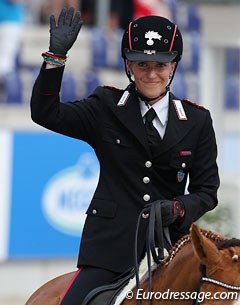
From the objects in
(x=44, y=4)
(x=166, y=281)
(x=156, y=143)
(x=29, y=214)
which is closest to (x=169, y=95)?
(x=156, y=143)

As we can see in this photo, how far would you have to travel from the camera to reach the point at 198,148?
4531 millimetres

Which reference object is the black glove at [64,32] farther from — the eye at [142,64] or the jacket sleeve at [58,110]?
the eye at [142,64]

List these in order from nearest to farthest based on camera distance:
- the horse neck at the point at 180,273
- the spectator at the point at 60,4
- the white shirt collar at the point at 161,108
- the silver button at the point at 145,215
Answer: the horse neck at the point at 180,273, the silver button at the point at 145,215, the white shirt collar at the point at 161,108, the spectator at the point at 60,4

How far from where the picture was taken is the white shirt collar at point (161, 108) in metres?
4.52

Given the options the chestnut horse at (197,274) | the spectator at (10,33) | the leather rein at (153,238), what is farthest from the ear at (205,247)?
the spectator at (10,33)

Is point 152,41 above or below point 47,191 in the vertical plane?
above

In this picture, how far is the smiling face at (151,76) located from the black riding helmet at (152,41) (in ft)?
0.13

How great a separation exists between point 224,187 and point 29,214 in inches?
90.0

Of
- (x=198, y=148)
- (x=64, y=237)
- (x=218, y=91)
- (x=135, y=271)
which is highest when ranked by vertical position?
(x=198, y=148)

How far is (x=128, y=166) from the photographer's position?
14.8 feet

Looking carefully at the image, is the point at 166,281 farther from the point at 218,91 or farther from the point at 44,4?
the point at 44,4

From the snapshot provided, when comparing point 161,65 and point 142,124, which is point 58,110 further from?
point 161,65

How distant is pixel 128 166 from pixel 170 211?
0.34 metres

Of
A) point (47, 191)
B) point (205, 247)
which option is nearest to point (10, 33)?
point (47, 191)
